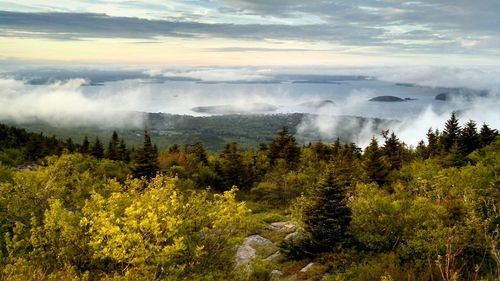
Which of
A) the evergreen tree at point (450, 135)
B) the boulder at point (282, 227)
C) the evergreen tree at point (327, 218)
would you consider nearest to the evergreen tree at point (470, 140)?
the evergreen tree at point (450, 135)

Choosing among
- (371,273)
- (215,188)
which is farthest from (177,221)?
(215,188)

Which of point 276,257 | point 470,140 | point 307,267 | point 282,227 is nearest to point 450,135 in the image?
point 470,140

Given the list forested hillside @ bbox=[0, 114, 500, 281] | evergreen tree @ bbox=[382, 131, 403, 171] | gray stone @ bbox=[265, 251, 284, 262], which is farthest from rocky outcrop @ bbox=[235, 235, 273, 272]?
evergreen tree @ bbox=[382, 131, 403, 171]

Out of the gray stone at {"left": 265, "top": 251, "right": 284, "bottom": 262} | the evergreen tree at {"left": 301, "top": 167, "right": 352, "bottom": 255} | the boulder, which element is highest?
the evergreen tree at {"left": 301, "top": 167, "right": 352, "bottom": 255}

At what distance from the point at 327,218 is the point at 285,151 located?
39.7 metres

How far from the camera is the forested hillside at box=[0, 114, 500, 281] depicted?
519 inches

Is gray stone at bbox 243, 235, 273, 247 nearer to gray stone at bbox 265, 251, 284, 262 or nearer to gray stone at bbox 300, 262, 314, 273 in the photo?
gray stone at bbox 265, 251, 284, 262

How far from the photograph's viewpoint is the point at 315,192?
2914 cm

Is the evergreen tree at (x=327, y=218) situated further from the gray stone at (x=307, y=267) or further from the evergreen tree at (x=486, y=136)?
the evergreen tree at (x=486, y=136)

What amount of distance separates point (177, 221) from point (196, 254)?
1313 millimetres

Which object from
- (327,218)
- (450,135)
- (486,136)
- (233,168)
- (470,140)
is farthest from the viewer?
(450,135)

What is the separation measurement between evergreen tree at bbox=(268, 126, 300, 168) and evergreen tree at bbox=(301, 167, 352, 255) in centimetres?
3762

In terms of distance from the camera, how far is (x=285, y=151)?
67000 millimetres

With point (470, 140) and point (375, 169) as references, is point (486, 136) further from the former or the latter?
point (375, 169)
